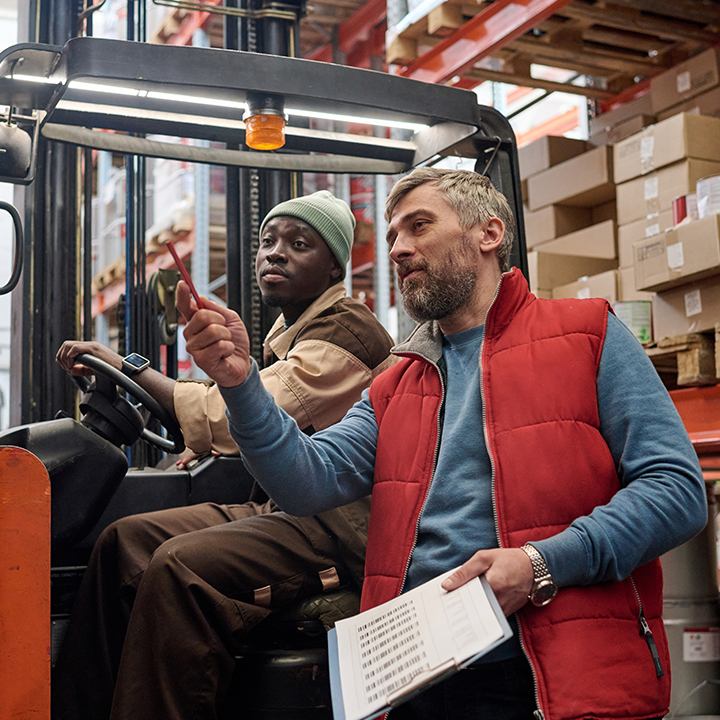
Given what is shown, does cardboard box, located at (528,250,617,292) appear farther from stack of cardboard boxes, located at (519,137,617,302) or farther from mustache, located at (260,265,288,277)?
mustache, located at (260,265,288,277)

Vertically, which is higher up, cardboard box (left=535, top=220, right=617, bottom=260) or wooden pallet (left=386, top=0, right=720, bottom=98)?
wooden pallet (left=386, top=0, right=720, bottom=98)

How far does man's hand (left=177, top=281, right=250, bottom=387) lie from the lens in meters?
1.64

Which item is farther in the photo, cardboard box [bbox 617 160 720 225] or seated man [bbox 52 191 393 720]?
cardboard box [bbox 617 160 720 225]

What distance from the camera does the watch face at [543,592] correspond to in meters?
1.59

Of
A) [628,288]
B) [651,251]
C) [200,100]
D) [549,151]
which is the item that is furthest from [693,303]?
[200,100]

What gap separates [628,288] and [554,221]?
0.82 meters

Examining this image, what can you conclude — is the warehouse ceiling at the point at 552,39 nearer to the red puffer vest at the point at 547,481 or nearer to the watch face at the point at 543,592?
the red puffer vest at the point at 547,481

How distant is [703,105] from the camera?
4789 mm

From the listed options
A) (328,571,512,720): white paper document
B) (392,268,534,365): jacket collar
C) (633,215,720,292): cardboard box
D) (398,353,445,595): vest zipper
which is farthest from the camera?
(633,215,720,292): cardboard box

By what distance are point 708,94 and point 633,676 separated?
398cm

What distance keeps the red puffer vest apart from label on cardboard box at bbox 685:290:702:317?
7.65 feet

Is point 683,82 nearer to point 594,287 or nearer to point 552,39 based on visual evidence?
point 552,39

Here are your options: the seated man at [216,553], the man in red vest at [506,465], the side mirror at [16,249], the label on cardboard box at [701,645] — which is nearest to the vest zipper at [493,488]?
the man in red vest at [506,465]

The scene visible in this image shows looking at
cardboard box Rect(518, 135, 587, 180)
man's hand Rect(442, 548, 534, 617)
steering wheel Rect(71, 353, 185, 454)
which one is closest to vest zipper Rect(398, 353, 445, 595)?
man's hand Rect(442, 548, 534, 617)
